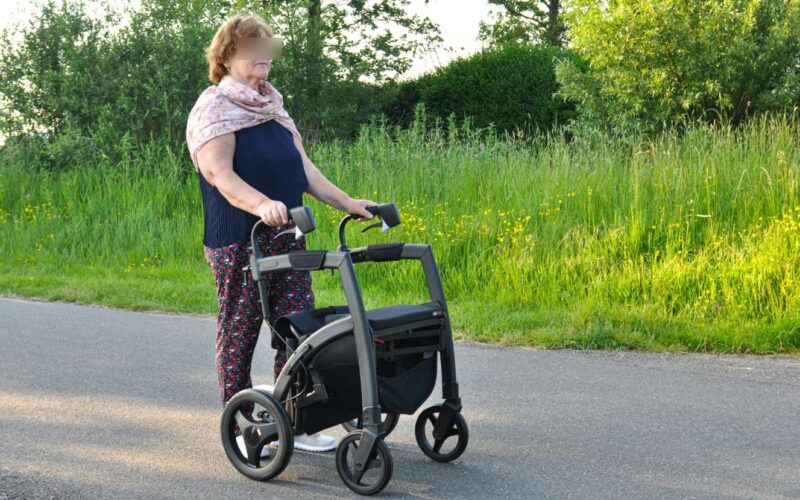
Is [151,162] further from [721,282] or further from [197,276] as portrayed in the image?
[721,282]

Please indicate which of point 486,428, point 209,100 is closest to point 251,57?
point 209,100

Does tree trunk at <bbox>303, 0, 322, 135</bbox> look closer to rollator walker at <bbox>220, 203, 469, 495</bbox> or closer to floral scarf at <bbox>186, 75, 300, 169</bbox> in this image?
floral scarf at <bbox>186, 75, 300, 169</bbox>

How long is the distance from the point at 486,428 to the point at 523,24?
79.8ft

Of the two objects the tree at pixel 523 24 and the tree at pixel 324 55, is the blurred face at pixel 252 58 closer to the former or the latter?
the tree at pixel 324 55

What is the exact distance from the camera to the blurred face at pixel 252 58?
408 cm

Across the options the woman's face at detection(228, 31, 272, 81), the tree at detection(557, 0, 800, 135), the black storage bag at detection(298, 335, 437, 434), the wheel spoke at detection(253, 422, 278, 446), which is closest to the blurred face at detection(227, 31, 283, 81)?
the woman's face at detection(228, 31, 272, 81)

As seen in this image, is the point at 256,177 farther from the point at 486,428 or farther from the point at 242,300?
the point at 486,428

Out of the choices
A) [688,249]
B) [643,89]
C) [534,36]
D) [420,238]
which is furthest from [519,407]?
[534,36]

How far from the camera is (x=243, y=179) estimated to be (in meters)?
4.13

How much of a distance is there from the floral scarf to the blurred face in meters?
0.05

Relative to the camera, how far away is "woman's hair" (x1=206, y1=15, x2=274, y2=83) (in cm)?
406

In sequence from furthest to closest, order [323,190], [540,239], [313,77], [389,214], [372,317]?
[313,77] → [540,239] → [323,190] → [389,214] → [372,317]

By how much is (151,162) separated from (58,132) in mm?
2375

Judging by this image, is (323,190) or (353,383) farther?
(323,190)
